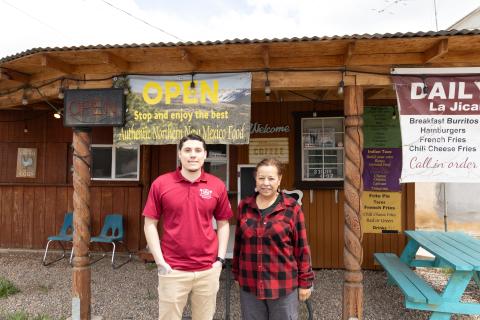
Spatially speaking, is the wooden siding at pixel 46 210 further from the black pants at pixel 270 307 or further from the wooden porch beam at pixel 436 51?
the wooden porch beam at pixel 436 51

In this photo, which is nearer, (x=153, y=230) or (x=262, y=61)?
(x=153, y=230)

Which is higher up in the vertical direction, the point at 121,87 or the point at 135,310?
the point at 121,87

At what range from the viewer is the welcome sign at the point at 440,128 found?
3.85 meters

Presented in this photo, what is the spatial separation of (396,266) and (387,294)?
56 centimetres

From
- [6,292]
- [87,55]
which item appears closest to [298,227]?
[87,55]

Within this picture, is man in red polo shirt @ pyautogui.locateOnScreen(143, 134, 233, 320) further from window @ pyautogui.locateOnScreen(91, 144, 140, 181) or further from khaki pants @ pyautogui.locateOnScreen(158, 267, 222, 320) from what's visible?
window @ pyautogui.locateOnScreen(91, 144, 140, 181)

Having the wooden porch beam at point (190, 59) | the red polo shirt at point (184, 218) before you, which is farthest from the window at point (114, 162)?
the red polo shirt at point (184, 218)

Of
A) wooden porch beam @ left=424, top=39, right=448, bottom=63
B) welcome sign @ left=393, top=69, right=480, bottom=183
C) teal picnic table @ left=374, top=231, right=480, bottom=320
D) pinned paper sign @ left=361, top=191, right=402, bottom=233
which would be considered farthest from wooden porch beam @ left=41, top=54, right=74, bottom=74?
pinned paper sign @ left=361, top=191, right=402, bottom=233

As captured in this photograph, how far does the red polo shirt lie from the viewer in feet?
8.79

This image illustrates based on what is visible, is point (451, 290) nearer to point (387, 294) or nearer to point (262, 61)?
point (387, 294)

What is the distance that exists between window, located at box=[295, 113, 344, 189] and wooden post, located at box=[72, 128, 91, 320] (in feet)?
11.3

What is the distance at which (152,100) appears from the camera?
4.29 m

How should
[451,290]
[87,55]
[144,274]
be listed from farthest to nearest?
[144,274]
[87,55]
[451,290]

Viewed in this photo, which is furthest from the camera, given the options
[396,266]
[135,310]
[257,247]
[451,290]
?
[396,266]
